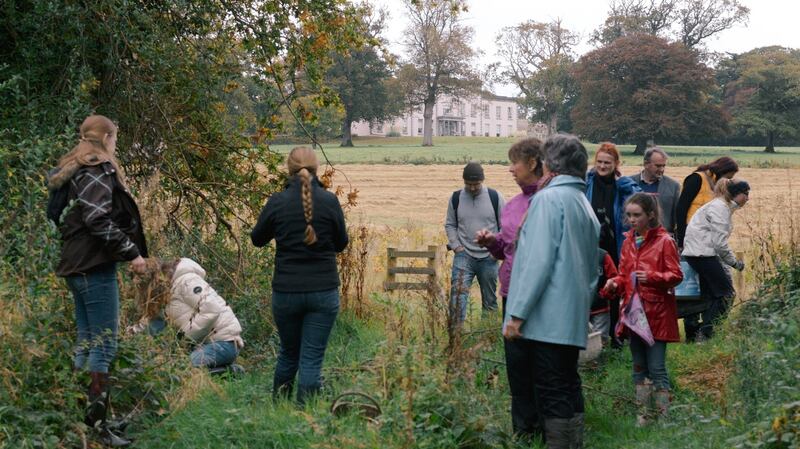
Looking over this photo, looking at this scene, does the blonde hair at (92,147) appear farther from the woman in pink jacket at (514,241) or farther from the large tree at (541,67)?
the large tree at (541,67)

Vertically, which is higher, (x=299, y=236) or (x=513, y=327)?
(x=299, y=236)

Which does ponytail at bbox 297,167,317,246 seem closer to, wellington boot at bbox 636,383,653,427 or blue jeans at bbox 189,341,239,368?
blue jeans at bbox 189,341,239,368

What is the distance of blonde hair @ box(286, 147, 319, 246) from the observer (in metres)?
5.68

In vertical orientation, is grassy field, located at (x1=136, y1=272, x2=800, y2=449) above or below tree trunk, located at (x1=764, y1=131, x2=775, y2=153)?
below

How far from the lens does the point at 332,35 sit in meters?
10.5

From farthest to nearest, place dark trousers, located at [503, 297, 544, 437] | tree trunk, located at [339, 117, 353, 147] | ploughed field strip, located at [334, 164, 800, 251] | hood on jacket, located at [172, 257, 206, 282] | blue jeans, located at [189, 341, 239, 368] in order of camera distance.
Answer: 1. tree trunk, located at [339, 117, 353, 147]
2. ploughed field strip, located at [334, 164, 800, 251]
3. blue jeans, located at [189, 341, 239, 368]
4. hood on jacket, located at [172, 257, 206, 282]
5. dark trousers, located at [503, 297, 544, 437]

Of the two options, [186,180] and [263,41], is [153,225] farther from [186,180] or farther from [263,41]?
[263,41]

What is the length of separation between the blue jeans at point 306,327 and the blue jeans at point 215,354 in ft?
4.03

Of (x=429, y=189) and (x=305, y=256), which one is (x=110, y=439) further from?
(x=429, y=189)

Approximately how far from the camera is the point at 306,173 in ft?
18.7

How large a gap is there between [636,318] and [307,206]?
2497mm

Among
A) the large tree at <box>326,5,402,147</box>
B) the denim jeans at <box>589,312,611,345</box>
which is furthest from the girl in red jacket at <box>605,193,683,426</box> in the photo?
the large tree at <box>326,5,402,147</box>

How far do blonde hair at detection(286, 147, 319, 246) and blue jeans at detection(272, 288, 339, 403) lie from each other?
0.39 m

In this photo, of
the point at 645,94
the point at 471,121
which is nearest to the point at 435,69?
the point at 645,94
